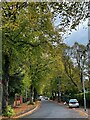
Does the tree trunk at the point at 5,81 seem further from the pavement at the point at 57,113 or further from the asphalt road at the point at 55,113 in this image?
the asphalt road at the point at 55,113

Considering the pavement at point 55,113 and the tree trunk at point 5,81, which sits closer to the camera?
the tree trunk at point 5,81

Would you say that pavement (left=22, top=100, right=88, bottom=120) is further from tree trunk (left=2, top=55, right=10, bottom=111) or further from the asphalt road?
tree trunk (left=2, top=55, right=10, bottom=111)

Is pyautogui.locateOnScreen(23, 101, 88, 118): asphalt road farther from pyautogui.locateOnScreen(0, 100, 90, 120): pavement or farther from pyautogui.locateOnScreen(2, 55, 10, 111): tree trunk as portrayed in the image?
pyautogui.locateOnScreen(2, 55, 10, 111): tree trunk

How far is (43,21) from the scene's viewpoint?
809 inches

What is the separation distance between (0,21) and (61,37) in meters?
7.68

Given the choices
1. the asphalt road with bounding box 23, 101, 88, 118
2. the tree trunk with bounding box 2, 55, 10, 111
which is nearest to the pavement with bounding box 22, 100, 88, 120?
the asphalt road with bounding box 23, 101, 88, 118

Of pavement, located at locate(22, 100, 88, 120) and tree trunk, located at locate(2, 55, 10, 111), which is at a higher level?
tree trunk, located at locate(2, 55, 10, 111)

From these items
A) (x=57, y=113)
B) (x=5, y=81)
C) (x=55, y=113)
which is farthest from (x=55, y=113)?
(x=5, y=81)

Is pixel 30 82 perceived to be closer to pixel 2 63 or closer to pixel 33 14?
pixel 2 63

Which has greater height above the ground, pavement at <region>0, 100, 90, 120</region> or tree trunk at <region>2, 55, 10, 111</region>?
tree trunk at <region>2, 55, 10, 111</region>

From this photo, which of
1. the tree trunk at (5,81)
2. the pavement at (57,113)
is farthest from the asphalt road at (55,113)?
the tree trunk at (5,81)

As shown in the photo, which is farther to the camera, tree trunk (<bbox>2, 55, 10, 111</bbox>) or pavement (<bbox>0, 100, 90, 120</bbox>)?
pavement (<bbox>0, 100, 90, 120</bbox>)

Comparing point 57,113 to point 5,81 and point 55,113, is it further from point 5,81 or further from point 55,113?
point 5,81

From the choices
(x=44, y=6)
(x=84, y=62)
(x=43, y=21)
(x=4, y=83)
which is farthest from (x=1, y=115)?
(x=84, y=62)
